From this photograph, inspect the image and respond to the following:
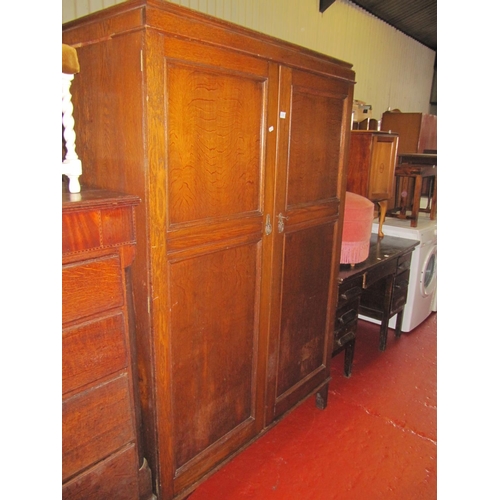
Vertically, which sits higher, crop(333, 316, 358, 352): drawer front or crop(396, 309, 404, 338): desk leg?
crop(333, 316, 358, 352): drawer front

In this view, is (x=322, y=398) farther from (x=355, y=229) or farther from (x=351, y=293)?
(x=355, y=229)

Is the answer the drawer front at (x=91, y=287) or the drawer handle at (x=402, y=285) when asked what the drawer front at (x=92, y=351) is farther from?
the drawer handle at (x=402, y=285)

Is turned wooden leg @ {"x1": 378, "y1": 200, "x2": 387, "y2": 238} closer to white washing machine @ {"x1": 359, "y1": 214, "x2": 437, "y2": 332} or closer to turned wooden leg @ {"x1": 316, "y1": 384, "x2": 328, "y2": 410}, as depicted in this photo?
white washing machine @ {"x1": 359, "y1": 214, "x2": 437, "y2": 332}

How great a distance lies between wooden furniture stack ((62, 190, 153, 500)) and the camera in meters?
1.12

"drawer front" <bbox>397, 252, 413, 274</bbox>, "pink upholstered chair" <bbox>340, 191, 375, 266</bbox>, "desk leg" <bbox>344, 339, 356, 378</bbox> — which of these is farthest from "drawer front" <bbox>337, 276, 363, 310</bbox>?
"drawer front" <bbox>397, 252, 413, 274</bbox>

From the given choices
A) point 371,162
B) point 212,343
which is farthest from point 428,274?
point 212,343

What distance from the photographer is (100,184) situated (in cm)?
136

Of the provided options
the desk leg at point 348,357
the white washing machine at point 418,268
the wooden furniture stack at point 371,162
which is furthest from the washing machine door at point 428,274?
the desk leg at point 348,357

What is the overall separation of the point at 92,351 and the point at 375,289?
2.43 metres

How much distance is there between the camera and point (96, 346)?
47.5 inches

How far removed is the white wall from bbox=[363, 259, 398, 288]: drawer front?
2331 mm

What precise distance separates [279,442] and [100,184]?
164cm

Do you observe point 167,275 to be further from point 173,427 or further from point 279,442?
point 279,442
